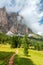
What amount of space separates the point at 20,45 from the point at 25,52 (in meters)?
79.3

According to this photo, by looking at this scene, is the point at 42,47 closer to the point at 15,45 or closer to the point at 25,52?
the point at 15,45

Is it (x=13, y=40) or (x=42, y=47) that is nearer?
(x=13, y=40)

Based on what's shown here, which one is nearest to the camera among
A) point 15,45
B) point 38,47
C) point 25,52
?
point 25,52

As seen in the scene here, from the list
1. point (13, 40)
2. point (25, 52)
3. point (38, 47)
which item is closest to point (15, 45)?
point (13, 40)

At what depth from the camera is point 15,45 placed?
170 metres

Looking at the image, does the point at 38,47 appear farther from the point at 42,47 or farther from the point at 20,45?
the point at 20,45

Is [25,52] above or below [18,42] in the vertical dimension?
below

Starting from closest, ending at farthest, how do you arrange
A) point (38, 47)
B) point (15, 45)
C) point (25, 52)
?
point (25, 52), point (15, 45), point (38, 47)

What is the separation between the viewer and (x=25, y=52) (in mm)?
97688

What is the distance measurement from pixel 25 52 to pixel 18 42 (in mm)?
79820

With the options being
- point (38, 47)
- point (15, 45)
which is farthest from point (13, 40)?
point (38, 47)

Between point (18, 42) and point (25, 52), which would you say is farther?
point (18, 42)

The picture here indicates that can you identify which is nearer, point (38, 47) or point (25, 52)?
point (25, 52)

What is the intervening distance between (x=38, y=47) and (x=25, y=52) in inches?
3719
